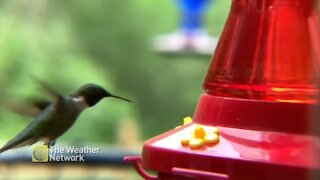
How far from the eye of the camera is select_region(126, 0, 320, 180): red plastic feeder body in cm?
48

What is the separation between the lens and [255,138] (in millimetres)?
513

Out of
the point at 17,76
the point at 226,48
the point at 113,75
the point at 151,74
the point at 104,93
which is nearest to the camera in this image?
the point at 226,48

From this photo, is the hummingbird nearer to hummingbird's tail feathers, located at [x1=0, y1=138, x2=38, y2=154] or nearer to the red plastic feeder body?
hummingbird's tail feathers, located at [x1=0, y1=138, x2=38, y2=154]

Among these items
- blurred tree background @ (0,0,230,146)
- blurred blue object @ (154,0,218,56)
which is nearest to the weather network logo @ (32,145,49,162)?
blurred tree background @ (0,0,230,146)

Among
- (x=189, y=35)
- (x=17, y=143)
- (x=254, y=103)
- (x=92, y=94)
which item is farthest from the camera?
(x=189, y=35)

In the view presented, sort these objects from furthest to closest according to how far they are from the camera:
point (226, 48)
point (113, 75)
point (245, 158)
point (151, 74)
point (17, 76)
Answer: point (151, 74) < point (113, 75) < point (17, 76) < point (226, 48) < point (245, 158)

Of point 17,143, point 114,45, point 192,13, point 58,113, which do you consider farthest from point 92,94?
point 192,13

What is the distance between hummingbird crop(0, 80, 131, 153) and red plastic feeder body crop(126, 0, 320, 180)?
159 mm

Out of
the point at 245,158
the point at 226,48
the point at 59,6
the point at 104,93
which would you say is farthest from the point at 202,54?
the point at 245,158

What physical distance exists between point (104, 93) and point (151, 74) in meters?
0.86

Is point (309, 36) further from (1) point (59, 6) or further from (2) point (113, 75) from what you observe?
(1) point (59, 6)

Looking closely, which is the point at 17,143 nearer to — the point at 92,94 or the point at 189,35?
the point at 92,94

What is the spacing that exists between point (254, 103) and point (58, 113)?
307mm

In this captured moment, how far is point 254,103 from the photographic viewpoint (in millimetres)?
535
